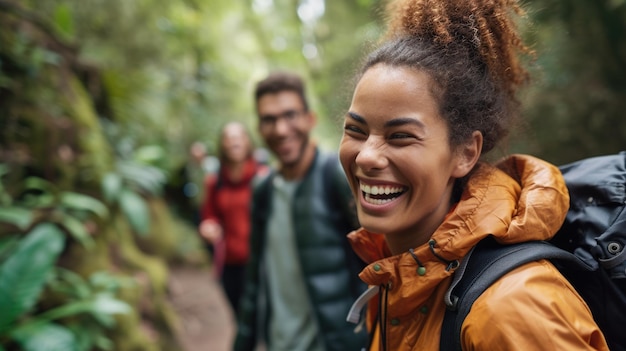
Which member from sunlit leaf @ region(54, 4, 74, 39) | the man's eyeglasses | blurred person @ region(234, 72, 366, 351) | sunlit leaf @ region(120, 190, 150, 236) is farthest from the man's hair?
sunlit leaf @ region(54, 4, 74, 39)

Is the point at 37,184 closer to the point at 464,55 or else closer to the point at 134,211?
the point at 134,211

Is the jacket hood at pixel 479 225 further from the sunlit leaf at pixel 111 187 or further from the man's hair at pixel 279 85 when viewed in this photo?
the sunlit leaf at pixel 111 187

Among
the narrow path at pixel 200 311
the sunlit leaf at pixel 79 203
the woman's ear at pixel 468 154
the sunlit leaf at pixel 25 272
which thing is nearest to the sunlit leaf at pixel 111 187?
the sunlit leaf at pixel 79 203

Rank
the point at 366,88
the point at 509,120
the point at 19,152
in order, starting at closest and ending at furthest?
the point at 366,88 < the point at 509,120 < the point at 19,152

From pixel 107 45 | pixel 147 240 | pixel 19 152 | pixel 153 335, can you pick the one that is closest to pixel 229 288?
pixel 153 335

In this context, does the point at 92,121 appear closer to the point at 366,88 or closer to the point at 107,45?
the point at 107,45

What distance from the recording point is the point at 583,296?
3.59ft

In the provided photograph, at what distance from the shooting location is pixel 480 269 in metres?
1.05

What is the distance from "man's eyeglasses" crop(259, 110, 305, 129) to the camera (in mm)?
2752

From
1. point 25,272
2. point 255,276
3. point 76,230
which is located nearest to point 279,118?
point 255,276

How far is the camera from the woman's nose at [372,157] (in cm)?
117

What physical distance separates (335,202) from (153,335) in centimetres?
273

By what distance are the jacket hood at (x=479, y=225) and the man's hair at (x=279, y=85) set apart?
1.74 meters

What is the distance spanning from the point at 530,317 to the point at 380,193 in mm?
476
